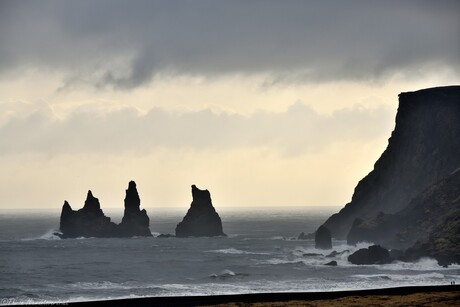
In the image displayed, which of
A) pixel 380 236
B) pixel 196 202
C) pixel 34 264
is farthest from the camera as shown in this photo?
pixel 196 202

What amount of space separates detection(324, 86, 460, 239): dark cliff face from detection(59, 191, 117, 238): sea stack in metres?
65.4

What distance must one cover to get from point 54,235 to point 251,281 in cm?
10990

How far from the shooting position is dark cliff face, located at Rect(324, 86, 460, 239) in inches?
4862

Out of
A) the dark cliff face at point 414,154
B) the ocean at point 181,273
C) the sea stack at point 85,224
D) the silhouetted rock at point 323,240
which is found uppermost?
the dark cliff face at point 414,154

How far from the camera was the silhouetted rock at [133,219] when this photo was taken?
166375 mm

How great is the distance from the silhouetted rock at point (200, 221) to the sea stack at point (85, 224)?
19788 mm

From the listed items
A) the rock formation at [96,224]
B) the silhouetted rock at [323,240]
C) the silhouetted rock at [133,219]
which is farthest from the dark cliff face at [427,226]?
the rock formation at [96,224]

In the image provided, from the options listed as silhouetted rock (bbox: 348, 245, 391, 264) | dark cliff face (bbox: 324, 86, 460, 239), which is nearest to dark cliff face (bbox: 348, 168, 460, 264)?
silhouetted rock (bbox: 348, 245, 391, 264)

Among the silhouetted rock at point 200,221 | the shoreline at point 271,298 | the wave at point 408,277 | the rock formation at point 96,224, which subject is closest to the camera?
the shoreline at point 271,298

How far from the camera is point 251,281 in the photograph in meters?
72.0

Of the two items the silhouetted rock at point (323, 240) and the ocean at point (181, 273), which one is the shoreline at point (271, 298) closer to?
the ocean at point (181, 273)

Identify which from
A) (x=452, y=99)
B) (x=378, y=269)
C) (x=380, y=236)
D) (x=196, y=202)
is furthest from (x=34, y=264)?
(x=452, y=99)

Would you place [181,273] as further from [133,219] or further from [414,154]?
[133,219]

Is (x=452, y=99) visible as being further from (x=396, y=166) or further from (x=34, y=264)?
(x=34, y=264)
